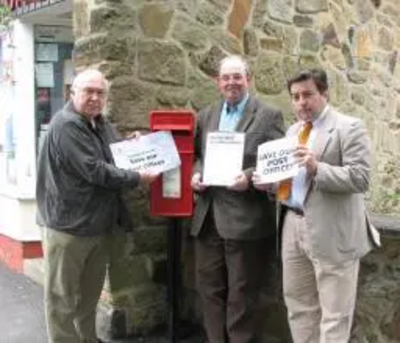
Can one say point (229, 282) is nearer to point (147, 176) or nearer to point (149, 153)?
point (147, 176)

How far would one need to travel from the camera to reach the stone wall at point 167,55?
16.5 ft

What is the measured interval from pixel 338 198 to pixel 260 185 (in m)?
0.51

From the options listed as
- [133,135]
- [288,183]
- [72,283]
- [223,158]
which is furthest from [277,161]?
[72,283]

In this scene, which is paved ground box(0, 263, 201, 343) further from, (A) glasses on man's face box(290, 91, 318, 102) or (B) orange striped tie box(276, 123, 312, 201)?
(A) glasses on man's face box(290, 91, 318, 102)

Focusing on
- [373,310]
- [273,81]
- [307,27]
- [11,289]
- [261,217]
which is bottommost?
[11,289]

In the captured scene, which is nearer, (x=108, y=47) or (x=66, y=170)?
(x=66, y=170)

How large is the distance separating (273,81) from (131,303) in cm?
216

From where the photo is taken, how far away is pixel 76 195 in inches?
171

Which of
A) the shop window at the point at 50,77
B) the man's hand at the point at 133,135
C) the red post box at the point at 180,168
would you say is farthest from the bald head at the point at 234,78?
the shop window at the point at 50,77

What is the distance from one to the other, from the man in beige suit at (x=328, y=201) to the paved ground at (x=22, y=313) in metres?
1.57

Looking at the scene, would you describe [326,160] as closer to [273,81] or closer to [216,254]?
[216,254]

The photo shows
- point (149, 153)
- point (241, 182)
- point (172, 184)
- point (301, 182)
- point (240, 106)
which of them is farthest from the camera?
point (172, 184)

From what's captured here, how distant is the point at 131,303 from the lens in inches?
206

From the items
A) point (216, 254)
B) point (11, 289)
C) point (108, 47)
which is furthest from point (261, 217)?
point (11, 289)
